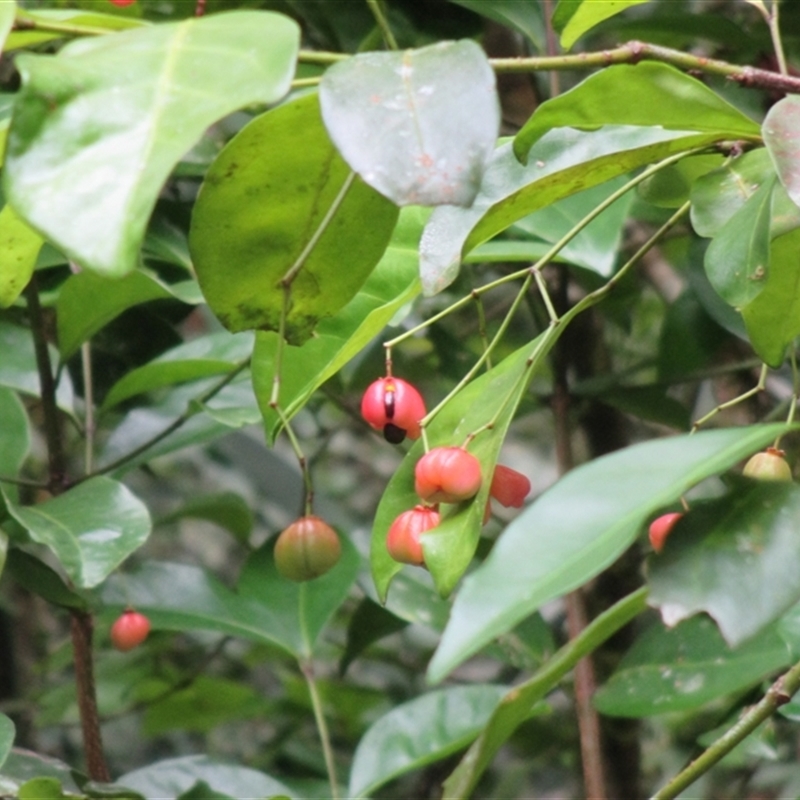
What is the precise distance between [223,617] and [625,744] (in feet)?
1.78

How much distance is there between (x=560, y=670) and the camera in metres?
0.57

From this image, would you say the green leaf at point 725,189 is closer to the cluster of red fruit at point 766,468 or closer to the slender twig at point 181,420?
the cluster of red fruit at point 766,468

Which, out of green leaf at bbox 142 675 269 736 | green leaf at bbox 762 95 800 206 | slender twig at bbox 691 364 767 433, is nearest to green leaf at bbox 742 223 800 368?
slender twig at bbox 691 364 767 433

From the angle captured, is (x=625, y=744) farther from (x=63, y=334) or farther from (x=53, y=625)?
(x=53, y=625)

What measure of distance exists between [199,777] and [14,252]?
512 millimetres

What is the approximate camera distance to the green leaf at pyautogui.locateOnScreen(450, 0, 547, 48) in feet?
3.59

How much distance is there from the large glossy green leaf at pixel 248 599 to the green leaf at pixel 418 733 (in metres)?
0.17

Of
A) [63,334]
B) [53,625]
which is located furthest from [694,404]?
[53,625]

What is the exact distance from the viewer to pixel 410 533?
662mm

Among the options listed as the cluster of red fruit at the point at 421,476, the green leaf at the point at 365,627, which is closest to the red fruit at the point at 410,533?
the cluster of red fruit at the point at 421,476

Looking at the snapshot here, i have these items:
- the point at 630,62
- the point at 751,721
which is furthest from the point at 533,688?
the point at 630,62

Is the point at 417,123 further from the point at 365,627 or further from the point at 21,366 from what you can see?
the point at 365,627

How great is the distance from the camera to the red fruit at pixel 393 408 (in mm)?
735

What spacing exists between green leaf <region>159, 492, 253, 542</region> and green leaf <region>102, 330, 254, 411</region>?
0.25m
